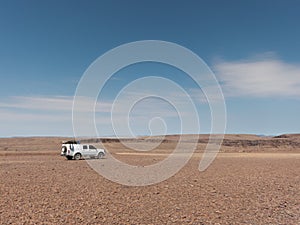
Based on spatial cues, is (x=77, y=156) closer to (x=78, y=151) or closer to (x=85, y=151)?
(x=78, y=151)

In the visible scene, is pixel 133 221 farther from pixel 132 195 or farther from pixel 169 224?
pixel 132 195

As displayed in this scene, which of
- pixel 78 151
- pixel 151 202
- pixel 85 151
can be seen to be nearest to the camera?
pixel 151 202

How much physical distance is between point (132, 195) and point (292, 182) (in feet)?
32.4

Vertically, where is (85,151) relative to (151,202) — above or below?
above

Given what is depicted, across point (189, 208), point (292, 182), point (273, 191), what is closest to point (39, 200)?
point (189, 208)

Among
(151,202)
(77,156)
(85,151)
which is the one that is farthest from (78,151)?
(151,202)

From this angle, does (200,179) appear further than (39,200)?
Yes

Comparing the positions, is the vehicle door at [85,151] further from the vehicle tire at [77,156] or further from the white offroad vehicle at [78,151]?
the vehicle tire at [77,156]

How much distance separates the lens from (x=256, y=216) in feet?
33.5

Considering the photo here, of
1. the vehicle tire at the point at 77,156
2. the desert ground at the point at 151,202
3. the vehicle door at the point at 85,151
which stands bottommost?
the desert ground at the point at 151,202

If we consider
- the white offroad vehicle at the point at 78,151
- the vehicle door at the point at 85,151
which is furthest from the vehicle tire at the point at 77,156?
the vehicle door at the point at 85,151

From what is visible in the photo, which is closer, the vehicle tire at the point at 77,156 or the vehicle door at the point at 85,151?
the vehicle tire at the point at 77,156

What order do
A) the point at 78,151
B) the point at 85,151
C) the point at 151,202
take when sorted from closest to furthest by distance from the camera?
the point at 151,202 < the point at 78,151 < the point at 85,151

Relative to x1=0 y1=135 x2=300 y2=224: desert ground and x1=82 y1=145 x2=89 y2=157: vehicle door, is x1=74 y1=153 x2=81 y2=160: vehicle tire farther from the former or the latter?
x1=0 y1=135 x2=300 y2=224: desert ground
